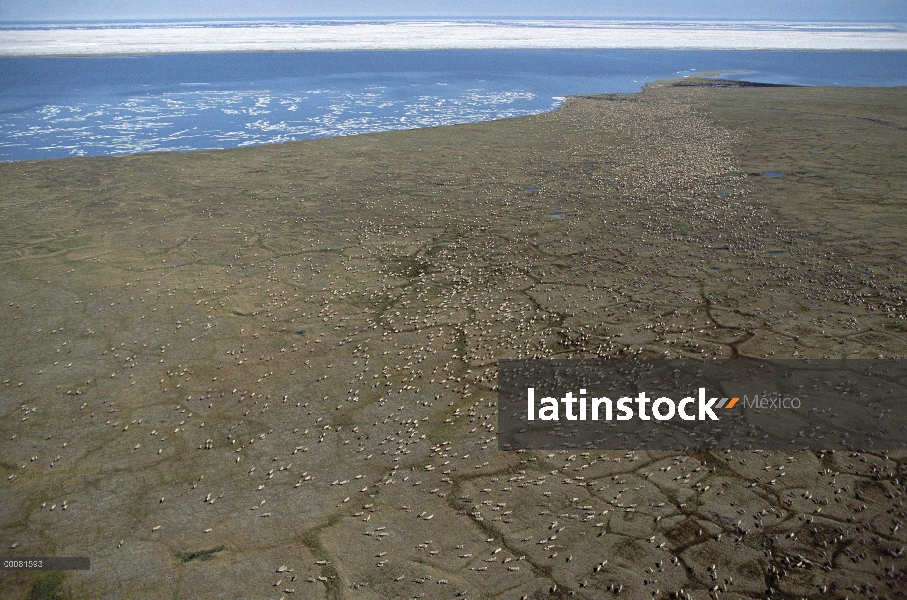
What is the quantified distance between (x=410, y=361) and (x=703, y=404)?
3.32 metres

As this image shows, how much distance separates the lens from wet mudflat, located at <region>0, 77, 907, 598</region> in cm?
498

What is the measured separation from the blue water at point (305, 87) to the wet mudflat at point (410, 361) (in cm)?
631

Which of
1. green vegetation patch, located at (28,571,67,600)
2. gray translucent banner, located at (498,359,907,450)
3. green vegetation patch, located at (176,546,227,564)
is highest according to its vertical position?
gray translucent banner, located at (498,359,907,450)

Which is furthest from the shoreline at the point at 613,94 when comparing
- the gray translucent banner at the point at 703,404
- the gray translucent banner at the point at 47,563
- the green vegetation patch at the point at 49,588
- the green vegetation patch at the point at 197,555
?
the green vegetation patch at the point at 197,555

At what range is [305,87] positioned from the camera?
1339 inches

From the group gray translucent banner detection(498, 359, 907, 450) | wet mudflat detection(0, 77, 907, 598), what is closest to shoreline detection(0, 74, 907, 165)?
wet mudflat detection(0, 77, 907, 598)

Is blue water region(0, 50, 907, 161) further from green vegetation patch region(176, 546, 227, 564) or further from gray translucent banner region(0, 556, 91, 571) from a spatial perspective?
green vegetation patch region(176, 546, 227, 564)

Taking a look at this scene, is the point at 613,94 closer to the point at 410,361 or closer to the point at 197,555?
the point at 410,361

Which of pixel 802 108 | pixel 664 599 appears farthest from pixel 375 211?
pixel 802 108

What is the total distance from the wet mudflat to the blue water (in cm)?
631

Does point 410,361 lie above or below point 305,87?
below

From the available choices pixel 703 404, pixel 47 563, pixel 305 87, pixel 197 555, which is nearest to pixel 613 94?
pixel 305 87

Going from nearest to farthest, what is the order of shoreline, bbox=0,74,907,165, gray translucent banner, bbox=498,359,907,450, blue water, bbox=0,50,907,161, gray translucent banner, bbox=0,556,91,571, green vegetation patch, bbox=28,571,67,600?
green vegetation patch, bbox=28,571,67,600 < gray translucent banner, bbox=0,556,91,571 < gray translucent banner, bbox=498,359,907,450 < shoreline, bbox=0,74,907,165 < blue water, bbox=0,50,907,161

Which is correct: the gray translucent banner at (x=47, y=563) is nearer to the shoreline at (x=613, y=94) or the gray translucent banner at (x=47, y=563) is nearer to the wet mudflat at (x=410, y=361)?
the wet mudflat at (x=410, y=361)
